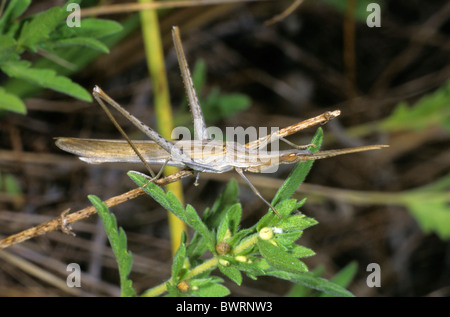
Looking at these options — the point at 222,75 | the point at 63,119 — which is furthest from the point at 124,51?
the point at 222,75

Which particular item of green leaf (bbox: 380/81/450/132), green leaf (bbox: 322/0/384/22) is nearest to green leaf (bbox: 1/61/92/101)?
green leaf (bbox: 380/81/450/132)

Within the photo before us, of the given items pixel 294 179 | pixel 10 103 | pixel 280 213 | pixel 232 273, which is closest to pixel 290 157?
pixel 294 179

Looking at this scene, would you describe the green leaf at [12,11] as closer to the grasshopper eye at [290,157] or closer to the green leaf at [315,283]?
the grasshopper eye at [290,157]

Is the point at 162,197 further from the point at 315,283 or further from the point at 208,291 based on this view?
the point at 315,283

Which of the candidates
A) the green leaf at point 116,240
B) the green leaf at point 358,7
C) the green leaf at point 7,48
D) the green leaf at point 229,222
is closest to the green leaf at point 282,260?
the green leaf at point 229,222

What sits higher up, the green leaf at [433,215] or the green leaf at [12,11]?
the green leaf at [12,11]

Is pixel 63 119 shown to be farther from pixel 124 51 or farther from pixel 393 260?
pixel 393 260

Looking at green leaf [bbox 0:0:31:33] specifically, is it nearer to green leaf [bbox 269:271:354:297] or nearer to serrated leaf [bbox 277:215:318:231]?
serrated leaf [bbox 277:215:318:231]
